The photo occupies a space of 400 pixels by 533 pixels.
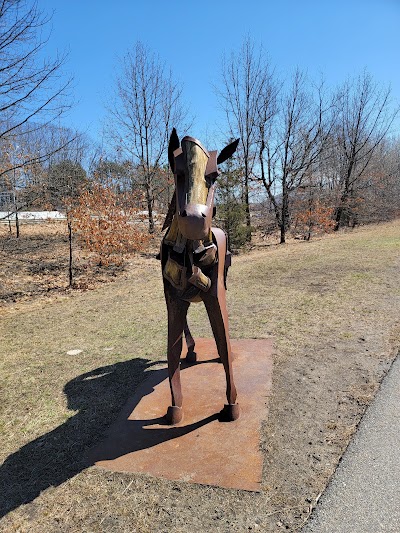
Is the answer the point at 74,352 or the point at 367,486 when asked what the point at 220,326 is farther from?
the point at 74,352

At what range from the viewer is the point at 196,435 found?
2.94 meters

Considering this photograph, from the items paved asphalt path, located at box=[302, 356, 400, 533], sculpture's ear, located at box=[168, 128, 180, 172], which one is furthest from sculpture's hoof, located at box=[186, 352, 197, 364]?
sculpture's ear, located at box=[168, 128, 180, 172]

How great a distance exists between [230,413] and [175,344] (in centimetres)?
71

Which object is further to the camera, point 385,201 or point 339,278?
point 385,201

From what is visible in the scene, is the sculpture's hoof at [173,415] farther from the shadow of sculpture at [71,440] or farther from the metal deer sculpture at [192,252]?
the shadow of sculpture at [71,440]

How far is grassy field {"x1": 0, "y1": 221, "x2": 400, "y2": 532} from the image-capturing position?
2271mm

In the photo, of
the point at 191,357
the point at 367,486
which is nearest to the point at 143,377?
the point at 191,357

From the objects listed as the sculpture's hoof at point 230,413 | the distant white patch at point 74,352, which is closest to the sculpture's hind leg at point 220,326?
the sculpture's hoof at point 230,413

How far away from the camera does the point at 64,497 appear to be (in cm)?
243

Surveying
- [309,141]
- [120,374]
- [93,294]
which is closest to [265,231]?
Result: [309,141]

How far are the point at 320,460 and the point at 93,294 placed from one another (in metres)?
6.96

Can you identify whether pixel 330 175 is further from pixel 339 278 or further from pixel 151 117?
pixel 339 278

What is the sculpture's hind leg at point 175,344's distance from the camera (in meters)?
3.02

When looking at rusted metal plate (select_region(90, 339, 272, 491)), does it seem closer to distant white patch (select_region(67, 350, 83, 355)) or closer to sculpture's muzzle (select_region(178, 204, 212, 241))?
distant white patch (select_region(67, 350, 83, 355))
